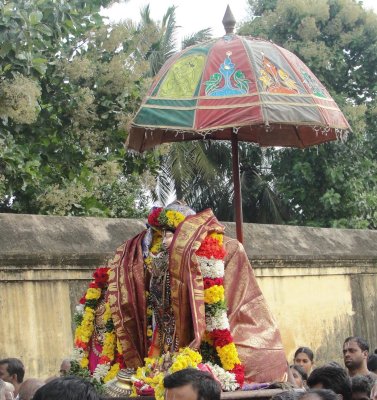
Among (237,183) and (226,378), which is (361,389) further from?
(237,183)

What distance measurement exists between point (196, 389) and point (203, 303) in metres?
1.53

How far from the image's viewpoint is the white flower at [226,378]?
6047 millimetres

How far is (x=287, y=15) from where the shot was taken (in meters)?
19.7

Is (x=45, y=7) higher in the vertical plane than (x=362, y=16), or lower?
lower

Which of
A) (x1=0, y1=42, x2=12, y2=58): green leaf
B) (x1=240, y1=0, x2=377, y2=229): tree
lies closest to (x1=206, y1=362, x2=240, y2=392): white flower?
(x1=0, y1=42, x2=12, y2=58): green leaf

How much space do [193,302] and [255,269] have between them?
15.5ft

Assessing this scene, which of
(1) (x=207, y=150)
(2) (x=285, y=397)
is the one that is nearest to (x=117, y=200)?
(1) (x=207, y=150)

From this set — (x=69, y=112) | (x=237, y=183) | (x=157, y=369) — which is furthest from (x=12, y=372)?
(x=69, y=112)

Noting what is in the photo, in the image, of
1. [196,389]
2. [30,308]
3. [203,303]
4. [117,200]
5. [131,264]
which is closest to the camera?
[196,389]

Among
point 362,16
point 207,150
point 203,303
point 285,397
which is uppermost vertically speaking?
point 362,16

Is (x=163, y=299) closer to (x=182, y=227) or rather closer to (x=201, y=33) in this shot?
(x=182, y=227)

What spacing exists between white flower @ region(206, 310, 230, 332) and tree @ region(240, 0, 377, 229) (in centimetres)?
1177

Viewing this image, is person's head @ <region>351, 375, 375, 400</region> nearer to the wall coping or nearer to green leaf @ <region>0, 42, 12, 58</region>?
the wall coping

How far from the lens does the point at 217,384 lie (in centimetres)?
488
